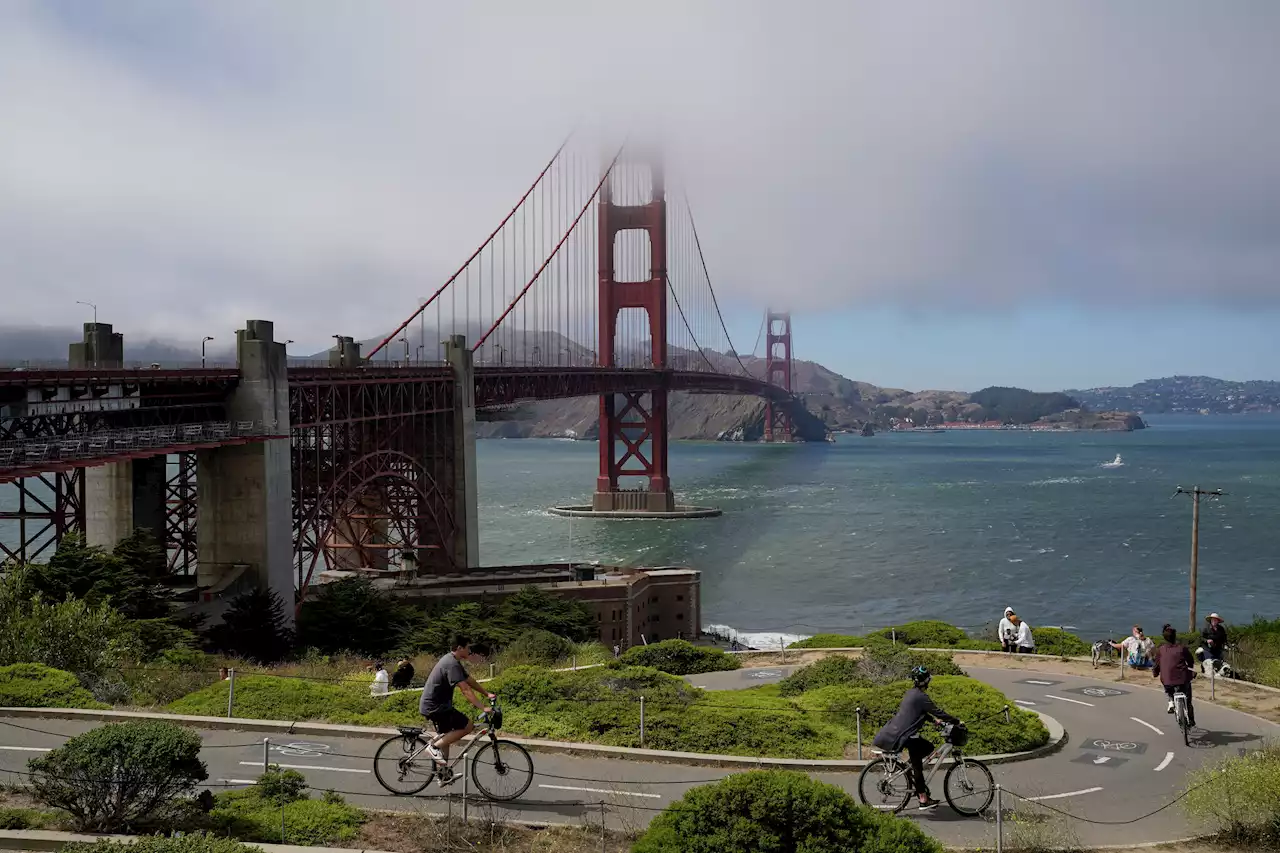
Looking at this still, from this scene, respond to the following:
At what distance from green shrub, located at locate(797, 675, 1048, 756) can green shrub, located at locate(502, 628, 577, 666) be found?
7540mm

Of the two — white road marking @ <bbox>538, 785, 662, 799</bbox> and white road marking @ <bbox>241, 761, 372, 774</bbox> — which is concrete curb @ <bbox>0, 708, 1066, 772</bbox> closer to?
white road marking @ <bbox>241, 761, 372, 774</bbox>

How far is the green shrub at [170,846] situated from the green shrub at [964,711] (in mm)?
6981

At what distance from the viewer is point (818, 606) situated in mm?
45656

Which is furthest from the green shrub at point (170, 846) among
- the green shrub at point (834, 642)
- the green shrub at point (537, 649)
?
the green shrub at point (834, 642)

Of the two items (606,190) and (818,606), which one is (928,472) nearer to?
(606,190)

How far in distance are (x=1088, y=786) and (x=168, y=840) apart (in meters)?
8.10

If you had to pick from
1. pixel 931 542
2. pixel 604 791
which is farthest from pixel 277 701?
pixel 931 542

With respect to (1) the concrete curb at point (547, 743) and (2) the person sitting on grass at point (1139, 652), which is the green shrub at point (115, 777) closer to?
(1) the concrete curb at point (547, 743)

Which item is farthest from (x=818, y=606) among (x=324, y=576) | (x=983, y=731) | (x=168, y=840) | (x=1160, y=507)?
(x=1160, y=507)

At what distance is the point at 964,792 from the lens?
30.4ft

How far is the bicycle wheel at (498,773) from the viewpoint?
891 cm

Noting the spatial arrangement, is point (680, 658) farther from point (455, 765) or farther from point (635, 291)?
point (635, 291)

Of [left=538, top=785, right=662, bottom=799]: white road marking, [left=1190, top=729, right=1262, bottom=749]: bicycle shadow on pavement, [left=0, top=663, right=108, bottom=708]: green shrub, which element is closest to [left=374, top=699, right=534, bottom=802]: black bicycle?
[left=538, top=785, right=662, bottom=799]: white road marking

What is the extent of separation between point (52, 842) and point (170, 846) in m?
1.76
